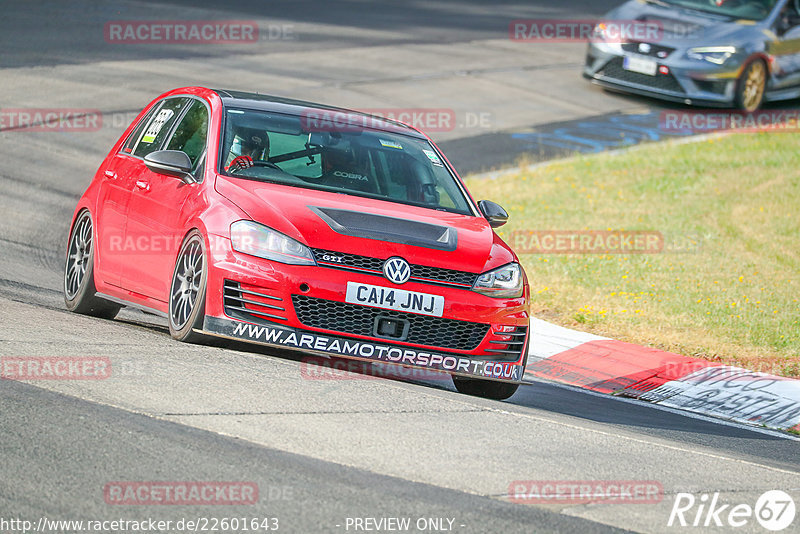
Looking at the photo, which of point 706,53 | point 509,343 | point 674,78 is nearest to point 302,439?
point 509,343

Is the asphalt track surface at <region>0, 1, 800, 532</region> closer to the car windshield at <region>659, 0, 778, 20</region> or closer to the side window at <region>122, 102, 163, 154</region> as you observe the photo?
the side window at <region>122, 102, 163, 154</region>

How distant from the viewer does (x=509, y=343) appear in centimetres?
771

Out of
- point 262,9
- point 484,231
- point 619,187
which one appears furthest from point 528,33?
point 484,231

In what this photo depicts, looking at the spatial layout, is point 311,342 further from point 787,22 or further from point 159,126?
point 787,22

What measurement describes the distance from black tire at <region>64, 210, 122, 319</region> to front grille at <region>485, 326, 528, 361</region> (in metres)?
2.98

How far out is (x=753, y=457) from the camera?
7.48m

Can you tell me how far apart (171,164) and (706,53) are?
48.4ft

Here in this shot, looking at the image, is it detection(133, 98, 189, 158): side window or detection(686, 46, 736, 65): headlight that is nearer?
detection(133, 98, 189, 158): side window

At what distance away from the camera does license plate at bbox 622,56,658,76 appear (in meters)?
21.0

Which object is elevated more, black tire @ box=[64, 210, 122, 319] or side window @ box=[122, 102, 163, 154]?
side window @ box=[122, 102, 163, 154]

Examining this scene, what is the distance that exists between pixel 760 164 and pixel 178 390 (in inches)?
540

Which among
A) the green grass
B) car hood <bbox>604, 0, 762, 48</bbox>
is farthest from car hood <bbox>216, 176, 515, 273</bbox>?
car hood <bbox>604, 0, 762, 48</bbox>

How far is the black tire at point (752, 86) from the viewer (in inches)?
829

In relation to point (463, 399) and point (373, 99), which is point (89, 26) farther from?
point (463, 399)
